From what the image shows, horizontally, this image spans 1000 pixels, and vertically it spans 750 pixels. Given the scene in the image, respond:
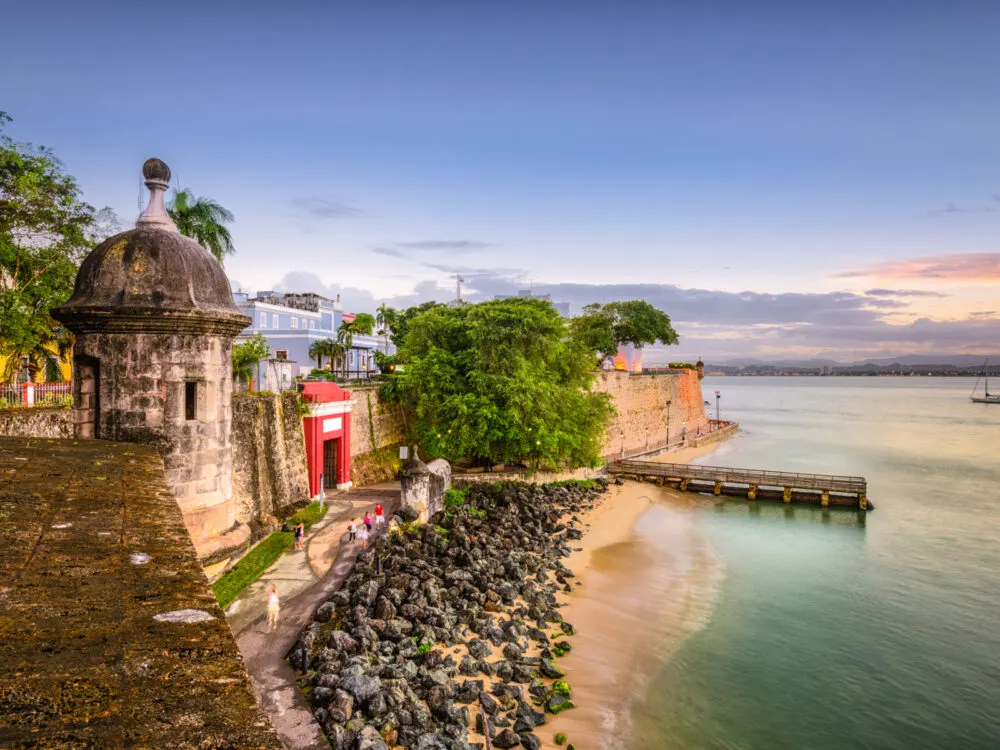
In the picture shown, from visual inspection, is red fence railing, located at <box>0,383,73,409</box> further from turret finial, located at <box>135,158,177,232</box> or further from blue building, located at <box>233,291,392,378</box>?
blue building, located at <box>233,291,392,378</box>

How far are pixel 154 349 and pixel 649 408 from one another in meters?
52.9

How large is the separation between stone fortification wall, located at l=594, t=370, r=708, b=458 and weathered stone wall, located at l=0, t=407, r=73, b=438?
114 feet

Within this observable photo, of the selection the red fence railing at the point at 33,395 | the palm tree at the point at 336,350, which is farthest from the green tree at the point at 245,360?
the palm tree at the point at 336,350

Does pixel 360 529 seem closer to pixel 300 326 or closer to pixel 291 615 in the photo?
pixel 291 615

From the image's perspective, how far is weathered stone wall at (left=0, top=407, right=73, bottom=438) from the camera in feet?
41.4

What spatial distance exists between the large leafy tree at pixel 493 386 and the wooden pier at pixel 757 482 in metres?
8.88

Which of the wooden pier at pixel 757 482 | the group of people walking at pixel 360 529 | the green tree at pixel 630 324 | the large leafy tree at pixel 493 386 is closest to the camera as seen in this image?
the group of people walking at pixel 360 529

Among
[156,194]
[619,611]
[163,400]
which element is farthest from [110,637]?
[619,611]

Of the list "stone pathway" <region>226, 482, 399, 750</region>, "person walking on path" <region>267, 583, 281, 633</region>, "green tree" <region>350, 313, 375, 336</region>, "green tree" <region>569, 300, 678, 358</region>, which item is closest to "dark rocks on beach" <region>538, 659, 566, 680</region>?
"stone pathway" <region>226, 482, 399, 750</region>

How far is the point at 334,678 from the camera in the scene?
12477 mm

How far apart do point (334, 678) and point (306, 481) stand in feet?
43.0

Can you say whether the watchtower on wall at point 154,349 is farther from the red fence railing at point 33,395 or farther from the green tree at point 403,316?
the green tree at point 403,316

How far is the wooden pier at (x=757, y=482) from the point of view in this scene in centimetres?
3669

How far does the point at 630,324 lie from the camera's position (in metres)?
66.7
